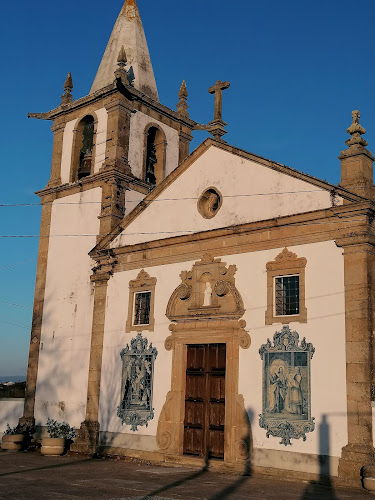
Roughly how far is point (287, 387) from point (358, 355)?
1891 millimetres

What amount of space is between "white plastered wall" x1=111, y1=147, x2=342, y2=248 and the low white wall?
690cm

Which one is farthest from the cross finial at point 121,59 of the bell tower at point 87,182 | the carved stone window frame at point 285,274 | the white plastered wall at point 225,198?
the carved stone window frame at point 285,274

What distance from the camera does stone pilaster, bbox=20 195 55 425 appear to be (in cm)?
2098

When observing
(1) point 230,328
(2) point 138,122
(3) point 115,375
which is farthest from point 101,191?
(1) point 230,328

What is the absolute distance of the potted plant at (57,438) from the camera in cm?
1842

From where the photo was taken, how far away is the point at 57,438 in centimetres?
1864

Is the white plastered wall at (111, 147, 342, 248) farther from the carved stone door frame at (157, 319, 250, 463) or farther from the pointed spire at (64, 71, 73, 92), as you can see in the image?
the pointed spire at (64, 71, 73, 92)

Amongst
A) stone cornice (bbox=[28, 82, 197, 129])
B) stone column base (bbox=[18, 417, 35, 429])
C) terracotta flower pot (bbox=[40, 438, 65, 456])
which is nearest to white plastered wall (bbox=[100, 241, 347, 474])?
terracotta flower pot (bbox=[40, 438, 65, 456])

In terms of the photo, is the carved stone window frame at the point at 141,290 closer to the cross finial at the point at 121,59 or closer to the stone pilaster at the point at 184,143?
the stone pilaster at the point at 184,143

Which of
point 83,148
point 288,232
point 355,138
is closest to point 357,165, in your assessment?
point 355,138

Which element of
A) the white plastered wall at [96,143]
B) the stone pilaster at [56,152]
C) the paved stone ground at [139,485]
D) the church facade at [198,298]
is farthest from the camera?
the stone pilaster at [56,152]

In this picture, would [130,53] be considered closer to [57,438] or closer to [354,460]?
[57,438]

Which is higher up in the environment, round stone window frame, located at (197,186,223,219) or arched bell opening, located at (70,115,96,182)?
arched bell opening, located at (70,115,96,182)

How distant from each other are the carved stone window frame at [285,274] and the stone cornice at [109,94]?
32.2 ft
